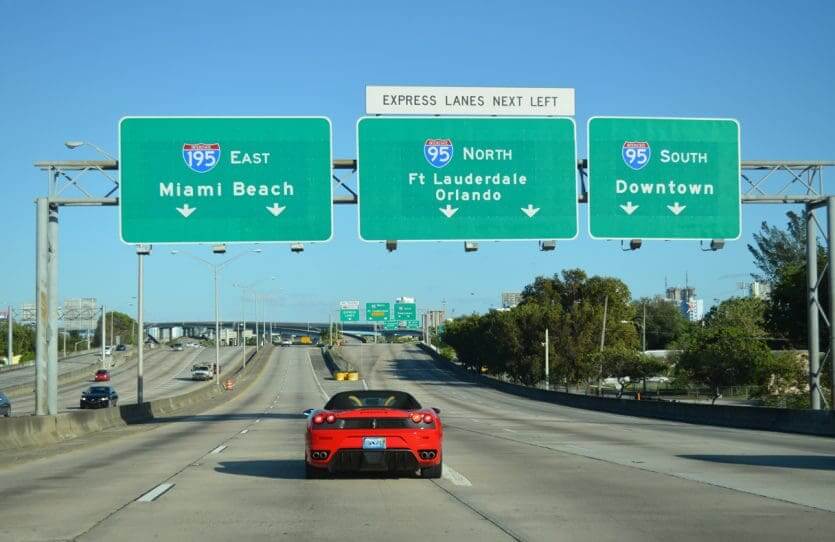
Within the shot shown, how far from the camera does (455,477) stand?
49.6 ft

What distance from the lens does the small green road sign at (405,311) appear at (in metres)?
141

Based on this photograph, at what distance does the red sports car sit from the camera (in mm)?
13742

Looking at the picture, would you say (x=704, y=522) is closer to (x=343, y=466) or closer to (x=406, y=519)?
(x=406, y=519)

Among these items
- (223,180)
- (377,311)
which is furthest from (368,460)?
(377,311)

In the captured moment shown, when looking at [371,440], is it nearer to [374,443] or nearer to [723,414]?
[374,443]

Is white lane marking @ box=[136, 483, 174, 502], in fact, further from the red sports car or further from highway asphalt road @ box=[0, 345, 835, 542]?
the red sports car

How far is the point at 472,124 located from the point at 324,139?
407cm

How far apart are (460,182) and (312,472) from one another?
48.1 feet

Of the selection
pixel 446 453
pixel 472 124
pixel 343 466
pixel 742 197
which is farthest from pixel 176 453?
pixel 742 197

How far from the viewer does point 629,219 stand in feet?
92.9

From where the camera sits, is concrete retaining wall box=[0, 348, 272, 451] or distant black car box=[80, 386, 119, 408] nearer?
concrete retaining wall box=[0, 348, 272, 451]

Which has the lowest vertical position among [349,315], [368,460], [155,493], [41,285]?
[155,493]

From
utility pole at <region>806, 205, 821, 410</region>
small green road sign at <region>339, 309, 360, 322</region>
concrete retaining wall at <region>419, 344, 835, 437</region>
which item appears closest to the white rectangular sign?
utility pole at <region>806, 205, 821, 410</region>

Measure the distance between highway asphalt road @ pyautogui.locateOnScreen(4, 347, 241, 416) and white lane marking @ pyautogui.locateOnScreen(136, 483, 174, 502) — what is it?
4714 centimetres
